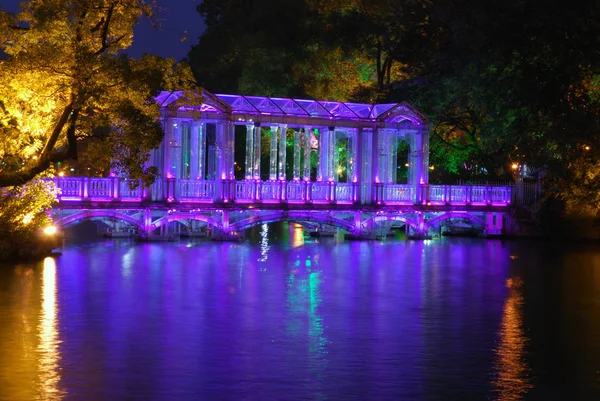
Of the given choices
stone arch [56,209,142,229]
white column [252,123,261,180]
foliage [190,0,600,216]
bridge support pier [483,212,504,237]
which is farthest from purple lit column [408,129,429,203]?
stone arch [56,209,142,229]

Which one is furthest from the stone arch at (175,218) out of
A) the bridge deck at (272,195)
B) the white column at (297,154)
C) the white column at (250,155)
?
the white column at (297,154)

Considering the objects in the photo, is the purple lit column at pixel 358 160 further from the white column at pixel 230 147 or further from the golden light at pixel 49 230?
the golden light at pixel 49 230

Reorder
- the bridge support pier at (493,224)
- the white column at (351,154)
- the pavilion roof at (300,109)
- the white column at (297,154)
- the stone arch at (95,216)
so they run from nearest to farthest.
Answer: the stone arch at (95,216), the pavilion roof at (300,109), the white column at (351,154), the white column at (297,154), the bridge support pier at (493,224)

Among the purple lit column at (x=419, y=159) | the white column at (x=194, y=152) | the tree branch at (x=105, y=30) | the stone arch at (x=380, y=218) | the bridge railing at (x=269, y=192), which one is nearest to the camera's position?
the tree branch at (x=105, y=30)

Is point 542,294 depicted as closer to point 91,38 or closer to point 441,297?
point 441,297

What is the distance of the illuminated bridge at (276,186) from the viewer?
3662 cm

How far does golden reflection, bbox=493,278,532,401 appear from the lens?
12508 mm

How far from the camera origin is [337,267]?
94.9 feet

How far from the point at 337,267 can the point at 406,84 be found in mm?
23590

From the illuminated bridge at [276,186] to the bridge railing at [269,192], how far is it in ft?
0.13

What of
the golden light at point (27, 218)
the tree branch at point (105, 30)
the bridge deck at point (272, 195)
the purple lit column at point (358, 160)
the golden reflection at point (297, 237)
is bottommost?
the golden reflection at point (297, 237)

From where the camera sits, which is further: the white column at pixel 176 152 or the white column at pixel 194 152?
the white column at pixel 194 152

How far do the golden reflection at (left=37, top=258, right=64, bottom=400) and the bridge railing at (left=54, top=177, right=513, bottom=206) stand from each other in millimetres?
12826

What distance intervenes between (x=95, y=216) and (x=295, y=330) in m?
20.2
